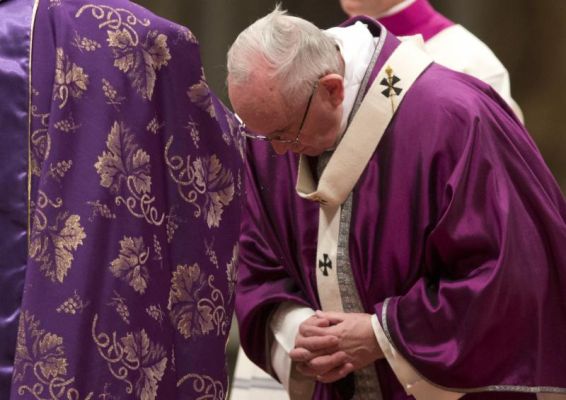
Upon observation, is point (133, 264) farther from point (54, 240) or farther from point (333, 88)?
point (333, 88)

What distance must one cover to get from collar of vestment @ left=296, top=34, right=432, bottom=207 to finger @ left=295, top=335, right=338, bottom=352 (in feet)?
1.06

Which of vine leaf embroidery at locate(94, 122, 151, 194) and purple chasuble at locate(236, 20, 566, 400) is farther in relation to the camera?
purple chasuble at locate(236, 20, 566, 400)

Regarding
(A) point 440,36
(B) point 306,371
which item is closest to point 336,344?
(B) point 306,371

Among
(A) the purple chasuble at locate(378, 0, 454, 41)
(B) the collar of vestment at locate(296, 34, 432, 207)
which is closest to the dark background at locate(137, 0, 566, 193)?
(A) the purple chasuble at locate(378, 0, 454, 41)

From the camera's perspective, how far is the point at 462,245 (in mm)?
2822

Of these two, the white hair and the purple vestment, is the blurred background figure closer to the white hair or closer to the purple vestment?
the white hair

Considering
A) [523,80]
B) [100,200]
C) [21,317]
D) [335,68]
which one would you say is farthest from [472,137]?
[523,80]

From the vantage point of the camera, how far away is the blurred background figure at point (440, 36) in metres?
4.29

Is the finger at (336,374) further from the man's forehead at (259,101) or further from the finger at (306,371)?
the man's forehead at (259,101)

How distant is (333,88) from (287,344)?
0.65 meters

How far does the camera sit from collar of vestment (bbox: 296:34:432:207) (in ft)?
9.78

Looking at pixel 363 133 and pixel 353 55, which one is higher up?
pixel 353 55

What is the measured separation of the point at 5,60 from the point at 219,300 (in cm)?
64

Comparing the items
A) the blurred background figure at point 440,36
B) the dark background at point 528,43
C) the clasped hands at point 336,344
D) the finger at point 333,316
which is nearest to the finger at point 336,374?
the clasped hands at point 336,344
